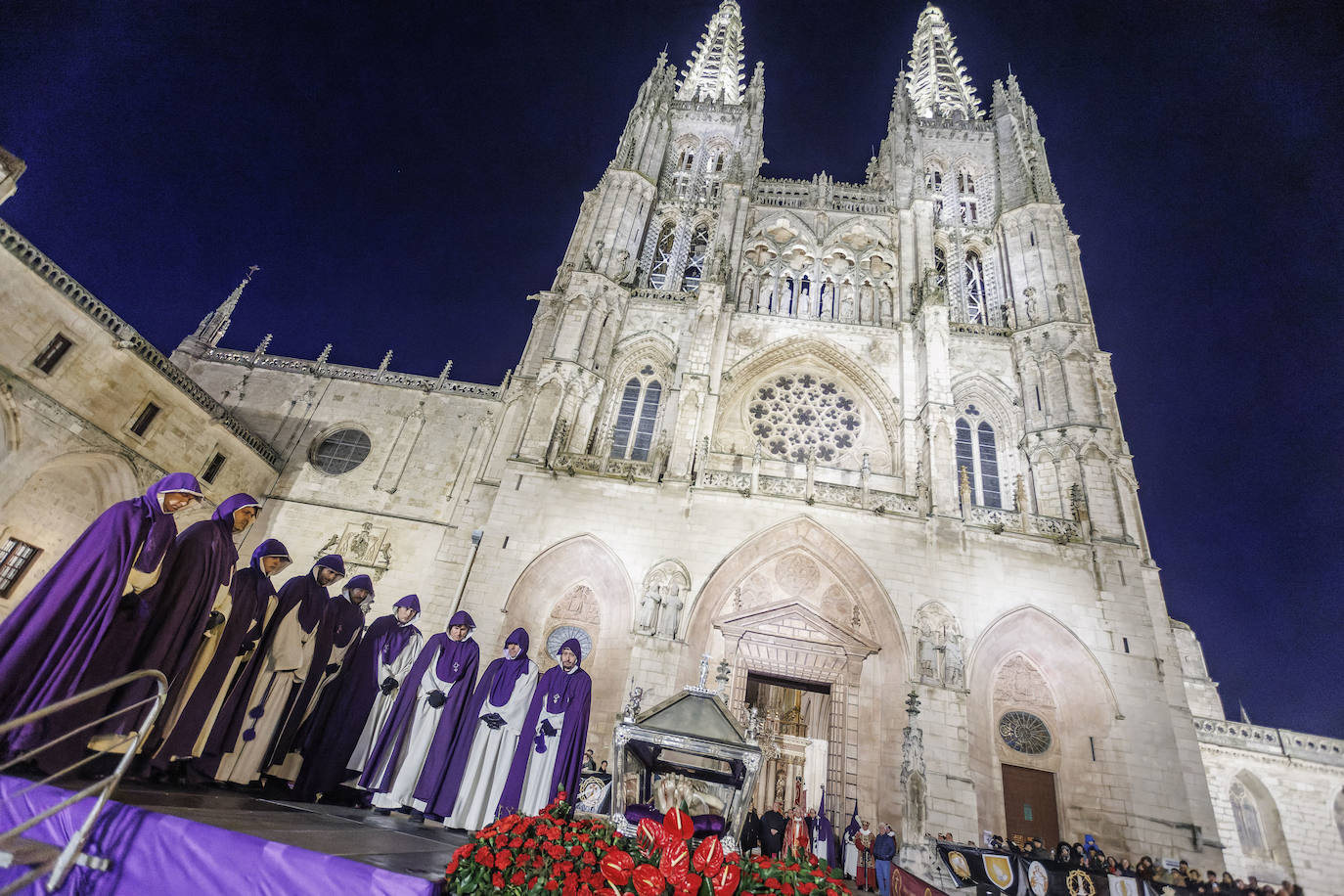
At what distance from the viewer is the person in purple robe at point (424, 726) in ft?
16.9

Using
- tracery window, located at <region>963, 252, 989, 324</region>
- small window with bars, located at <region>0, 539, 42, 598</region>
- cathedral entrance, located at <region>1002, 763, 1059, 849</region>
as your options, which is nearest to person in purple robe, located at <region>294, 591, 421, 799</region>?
cathedral entrance, located at <region>1002, 763, 1059, 849</region>

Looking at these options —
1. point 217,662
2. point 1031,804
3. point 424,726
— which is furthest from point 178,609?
point 1031,804

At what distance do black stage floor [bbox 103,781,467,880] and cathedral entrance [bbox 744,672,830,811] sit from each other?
8.95m

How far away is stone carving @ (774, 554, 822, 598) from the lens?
12.7 m

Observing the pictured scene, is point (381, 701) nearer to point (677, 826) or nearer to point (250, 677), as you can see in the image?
point (250, 677)

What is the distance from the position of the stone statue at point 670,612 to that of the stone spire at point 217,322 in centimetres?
1910

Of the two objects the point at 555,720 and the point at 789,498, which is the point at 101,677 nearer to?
the point at 555,720

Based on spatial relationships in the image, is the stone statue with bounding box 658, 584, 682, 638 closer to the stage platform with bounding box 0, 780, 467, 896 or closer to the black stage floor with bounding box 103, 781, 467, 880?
the black stage floor with bounding box 103, 781, 467, 880

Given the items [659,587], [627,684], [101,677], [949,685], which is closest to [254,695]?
[101,677]

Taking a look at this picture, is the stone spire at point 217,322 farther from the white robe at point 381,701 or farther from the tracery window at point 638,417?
the white robe at point 381,701

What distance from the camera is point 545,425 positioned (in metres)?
13.7

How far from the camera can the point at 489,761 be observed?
5.41 meters

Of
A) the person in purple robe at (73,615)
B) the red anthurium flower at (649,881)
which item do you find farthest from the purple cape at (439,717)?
the red anthurium flower at (649,881)

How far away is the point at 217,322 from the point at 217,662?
2207cm
